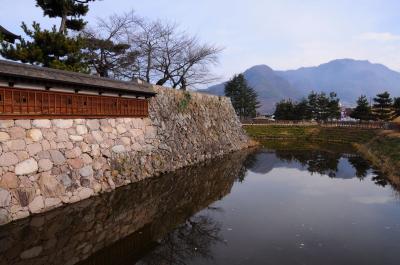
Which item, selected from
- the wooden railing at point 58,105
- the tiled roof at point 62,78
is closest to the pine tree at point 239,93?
the tiled roof at point 62,78

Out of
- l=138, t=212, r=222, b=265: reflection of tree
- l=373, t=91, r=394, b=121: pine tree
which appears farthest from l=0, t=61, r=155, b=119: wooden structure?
l=373, t=91, r=394, b=121: pine tree

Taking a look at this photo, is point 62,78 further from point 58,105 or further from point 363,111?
point 363,111

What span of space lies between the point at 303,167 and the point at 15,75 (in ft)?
63.6

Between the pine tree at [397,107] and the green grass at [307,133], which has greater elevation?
the pine tree at [397,107]

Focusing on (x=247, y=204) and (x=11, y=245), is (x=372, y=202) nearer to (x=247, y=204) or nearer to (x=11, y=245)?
(x=247, y=204)

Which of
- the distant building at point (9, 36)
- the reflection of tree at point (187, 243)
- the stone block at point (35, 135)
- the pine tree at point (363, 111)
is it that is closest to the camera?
the reflection of tree at point (187, 243)

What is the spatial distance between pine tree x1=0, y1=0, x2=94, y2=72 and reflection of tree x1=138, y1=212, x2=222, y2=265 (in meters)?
12.7

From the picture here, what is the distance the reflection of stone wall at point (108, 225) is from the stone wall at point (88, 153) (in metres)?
0.66

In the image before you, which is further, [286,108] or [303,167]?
[286,108]

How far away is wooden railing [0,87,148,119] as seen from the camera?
11344mm

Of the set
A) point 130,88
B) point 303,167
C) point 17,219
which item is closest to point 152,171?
point 130,88

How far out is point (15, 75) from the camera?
11.1 metres

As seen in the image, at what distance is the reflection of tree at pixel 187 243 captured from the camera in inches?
320

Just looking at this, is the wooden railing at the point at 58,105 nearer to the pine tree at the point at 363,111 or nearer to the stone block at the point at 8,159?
the stone block at the point at 8,159
